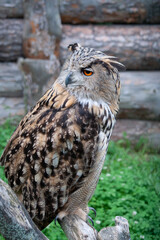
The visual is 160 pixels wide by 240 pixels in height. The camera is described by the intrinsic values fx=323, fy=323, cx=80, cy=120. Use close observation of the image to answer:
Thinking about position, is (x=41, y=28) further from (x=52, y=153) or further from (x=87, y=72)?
(x=52, y=153)

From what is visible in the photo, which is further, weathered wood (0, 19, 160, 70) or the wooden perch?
weathered wood (0, 19, 160, 70)

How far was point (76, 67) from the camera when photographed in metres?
1.81

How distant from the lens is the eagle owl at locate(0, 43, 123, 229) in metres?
1.81

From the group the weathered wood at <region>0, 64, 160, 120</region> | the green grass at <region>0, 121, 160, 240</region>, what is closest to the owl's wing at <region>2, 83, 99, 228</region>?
the green grass at <region>0, 121, 160, 240</region>

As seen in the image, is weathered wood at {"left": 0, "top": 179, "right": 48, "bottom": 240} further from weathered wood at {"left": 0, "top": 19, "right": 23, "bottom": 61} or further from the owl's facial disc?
weathered wood at {"left": 0, "top": 19, "right": 23, "bottom": 61}

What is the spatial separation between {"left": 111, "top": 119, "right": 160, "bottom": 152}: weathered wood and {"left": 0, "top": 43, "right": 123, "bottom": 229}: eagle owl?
2.32m

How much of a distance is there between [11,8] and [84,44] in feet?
3.26

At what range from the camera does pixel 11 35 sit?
13.1 ft

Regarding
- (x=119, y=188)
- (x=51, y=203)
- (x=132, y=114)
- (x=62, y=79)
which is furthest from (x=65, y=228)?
(x=132, y=114)

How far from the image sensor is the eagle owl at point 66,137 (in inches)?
71.4

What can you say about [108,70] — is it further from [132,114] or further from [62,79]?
[132,114]

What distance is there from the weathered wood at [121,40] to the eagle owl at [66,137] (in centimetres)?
211

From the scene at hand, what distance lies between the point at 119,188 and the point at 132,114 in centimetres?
121

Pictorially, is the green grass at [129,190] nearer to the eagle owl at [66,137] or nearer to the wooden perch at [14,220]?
the eagle owl at [66,137]
